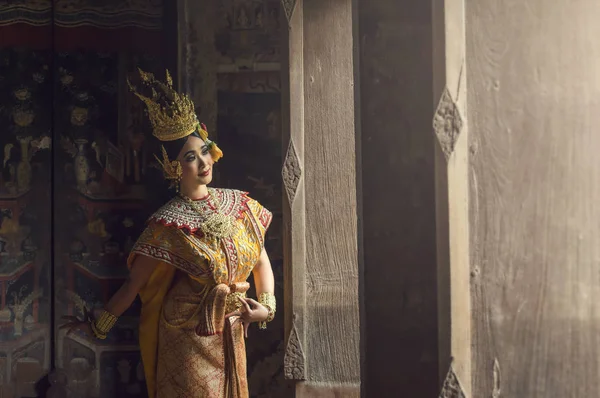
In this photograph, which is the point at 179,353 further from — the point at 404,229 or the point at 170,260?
the point at 404,229

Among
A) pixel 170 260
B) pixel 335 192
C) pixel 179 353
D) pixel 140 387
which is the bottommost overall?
pixel 140 387

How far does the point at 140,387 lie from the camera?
4.02 m

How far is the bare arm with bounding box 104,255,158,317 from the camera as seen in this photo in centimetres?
287

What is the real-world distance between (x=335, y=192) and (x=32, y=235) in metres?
1.88

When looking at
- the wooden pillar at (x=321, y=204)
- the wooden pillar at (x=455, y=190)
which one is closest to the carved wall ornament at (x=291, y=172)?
the wooden pillar at (x=321, y=204)

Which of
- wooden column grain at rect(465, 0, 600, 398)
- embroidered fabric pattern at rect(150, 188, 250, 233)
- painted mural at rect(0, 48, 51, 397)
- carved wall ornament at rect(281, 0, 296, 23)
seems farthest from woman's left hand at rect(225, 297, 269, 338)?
painted mural at rect(0, 48, 51, 397)

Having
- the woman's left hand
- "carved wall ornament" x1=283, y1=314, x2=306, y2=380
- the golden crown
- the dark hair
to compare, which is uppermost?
the golden crown

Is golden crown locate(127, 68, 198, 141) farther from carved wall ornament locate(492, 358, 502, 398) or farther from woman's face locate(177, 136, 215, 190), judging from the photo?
carved wall ornament locate(492, 358, 502, 398)

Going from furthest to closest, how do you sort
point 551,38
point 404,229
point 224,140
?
point 224,140 → point 404,229 → point 551,38

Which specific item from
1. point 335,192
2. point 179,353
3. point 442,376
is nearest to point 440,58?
point 442,376

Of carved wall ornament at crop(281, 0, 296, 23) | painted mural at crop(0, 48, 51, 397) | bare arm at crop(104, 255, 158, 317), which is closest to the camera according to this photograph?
carved wall ornament at crop(281, 0, 296, 23)

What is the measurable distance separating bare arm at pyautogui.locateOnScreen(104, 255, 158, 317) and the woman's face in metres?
0.31

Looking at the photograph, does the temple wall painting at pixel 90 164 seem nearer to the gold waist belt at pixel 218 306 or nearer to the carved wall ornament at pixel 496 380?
the gold waist belt at pixel 218 306

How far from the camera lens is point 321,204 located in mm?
2797
